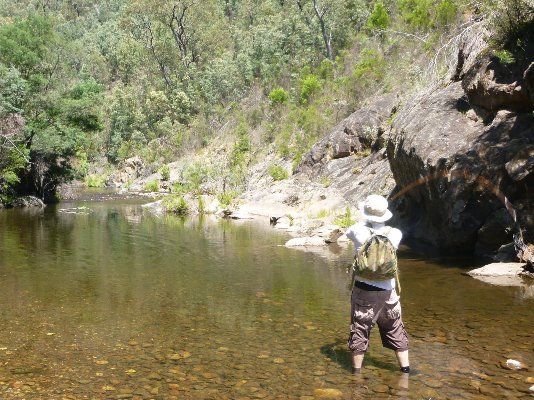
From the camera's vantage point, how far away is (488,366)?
22.1ft

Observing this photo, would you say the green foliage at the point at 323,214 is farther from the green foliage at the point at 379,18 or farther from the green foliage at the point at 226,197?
the green foliage at the point at 379,18

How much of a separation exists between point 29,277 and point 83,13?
109573 millimetres

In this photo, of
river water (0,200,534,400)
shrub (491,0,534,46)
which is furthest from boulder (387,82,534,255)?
shrub (491,0,534,46)

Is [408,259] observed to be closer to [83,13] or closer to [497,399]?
[497,399]

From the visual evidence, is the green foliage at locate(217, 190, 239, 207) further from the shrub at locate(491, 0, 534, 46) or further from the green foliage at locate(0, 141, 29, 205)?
the shrub at locate(491, 0, 534, 46)

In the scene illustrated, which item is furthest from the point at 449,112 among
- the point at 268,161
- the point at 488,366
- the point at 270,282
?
the point at 268,161

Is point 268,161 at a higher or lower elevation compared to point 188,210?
higher

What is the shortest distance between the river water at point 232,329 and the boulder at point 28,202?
18.0 metres

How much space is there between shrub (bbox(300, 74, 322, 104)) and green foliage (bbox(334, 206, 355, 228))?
20.9 m

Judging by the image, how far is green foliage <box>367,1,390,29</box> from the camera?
36.9 metres

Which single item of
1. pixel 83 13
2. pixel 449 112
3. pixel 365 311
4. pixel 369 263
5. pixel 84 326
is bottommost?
pixel 84 326

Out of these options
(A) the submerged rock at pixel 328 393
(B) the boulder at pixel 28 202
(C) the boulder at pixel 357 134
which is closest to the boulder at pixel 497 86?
(A) the submerged rock at pixel 328 393

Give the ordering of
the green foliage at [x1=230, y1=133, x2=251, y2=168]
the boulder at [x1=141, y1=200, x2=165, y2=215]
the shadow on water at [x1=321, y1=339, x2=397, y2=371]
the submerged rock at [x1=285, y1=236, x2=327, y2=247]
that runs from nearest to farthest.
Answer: the shadow on water at [x1=321, y1=339, x2=397, y2=371] → the submerged rock at [x1=285, y1=236, x2=327, y2=247] → the boulder at [x1=141, y1=200, x2=165, y2=215] → the green foliage at [x1=230, y1=133, x2=251, y2=168]

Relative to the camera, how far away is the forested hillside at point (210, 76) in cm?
3033
